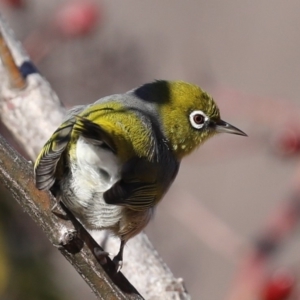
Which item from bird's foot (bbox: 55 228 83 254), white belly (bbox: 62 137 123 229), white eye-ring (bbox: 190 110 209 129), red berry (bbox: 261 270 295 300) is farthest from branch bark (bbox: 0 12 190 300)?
white eye-ring (bbox: 190 110 209 129)

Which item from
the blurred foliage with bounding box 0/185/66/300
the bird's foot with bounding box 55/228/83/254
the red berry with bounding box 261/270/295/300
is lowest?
the blurred foliage with bounding box 0/185/66/300

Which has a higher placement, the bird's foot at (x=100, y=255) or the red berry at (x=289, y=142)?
the red berry at (x=289, y=142)

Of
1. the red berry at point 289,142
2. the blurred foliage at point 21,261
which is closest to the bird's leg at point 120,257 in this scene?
the blurred foliage at point 21,261

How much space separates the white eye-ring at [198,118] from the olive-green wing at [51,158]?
0.67 metres

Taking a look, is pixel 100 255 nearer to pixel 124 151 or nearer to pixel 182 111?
pixel 124 151

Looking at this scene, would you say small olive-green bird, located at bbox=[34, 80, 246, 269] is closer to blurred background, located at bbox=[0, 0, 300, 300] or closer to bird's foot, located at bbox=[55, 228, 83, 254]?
bird's foot, located at bbox=[55, 228, 83, 254]

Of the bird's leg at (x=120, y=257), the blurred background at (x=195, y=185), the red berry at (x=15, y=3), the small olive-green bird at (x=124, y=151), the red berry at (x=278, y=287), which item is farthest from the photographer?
the red berry at (x=15, y=3)

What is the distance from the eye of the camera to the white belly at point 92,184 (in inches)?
75.6

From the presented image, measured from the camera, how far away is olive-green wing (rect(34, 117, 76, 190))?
5.66 ft

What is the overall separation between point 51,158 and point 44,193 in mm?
128

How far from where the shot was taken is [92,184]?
2.01m

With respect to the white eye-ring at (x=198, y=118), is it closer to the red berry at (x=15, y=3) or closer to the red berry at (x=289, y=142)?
the red berry at (x=289, y=142)

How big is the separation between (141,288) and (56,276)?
26.2 inches

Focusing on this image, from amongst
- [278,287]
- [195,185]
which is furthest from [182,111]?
[195,185]
